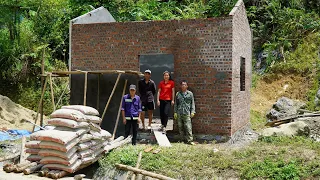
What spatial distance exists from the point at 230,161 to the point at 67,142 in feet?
11.4

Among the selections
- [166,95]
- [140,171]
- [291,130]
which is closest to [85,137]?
[140,171]

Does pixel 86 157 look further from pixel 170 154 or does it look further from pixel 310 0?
pixel 310 0

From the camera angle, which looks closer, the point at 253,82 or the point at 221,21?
the point at 221,21

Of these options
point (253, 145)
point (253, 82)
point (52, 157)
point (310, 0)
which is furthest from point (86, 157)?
point (310, 0)

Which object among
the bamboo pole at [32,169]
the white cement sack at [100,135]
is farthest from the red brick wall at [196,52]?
the bamboo pole at [32,169]

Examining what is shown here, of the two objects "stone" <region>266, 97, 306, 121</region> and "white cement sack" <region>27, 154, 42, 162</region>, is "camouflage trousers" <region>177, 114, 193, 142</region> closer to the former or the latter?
"white cement sack" <region>27, 154, 42, 162</region>

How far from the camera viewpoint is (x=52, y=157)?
7.69 meters

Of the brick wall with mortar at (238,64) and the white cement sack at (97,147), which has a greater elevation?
the brick wall with mortar at (238,64)

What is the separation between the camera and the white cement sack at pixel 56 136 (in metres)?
7.38

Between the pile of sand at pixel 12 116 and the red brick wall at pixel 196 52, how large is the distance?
480 cm

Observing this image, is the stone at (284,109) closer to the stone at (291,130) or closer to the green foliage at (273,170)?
the stone at (291,130)

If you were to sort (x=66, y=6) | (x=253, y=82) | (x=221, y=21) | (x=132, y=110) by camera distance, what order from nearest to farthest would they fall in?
(x=132, y=110) < (x=221, y=21) < (x=253, y=82) < (x=66, y=6)

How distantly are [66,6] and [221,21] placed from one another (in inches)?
491

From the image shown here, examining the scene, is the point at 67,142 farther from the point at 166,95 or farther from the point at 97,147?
the point at 166,95
